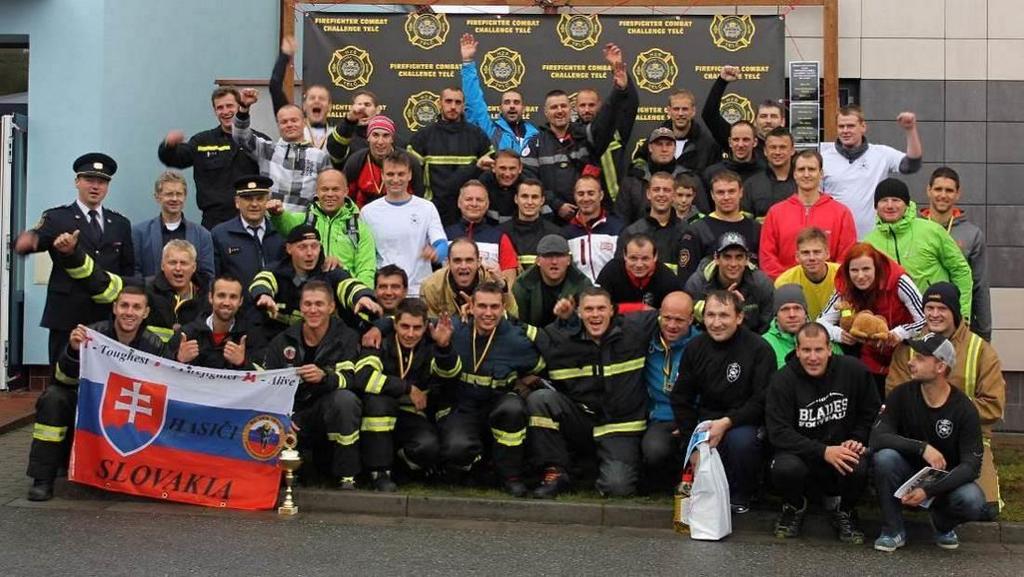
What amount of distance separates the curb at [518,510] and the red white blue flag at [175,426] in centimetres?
48

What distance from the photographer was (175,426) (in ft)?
Answer: 29.0

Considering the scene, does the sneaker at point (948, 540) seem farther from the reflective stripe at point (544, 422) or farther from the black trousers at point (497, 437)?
the black trousers at point (497, 437)

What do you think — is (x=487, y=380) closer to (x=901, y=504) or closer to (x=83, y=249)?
(x=901, y=504)

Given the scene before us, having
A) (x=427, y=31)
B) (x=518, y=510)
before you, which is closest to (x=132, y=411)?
(x=518, y=510)

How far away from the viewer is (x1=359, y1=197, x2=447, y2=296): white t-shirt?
34.1ft

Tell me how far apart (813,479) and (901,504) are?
0.58 m

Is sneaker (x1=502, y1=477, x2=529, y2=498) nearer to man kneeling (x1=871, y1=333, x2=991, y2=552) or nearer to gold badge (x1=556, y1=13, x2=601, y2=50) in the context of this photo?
man kneeling (x1=871, y1=333, x2=991, y2=552)

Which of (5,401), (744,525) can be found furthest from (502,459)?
(5,401)

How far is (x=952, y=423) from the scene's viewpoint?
7871mm

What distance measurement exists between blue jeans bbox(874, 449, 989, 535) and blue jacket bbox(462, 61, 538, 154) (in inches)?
196

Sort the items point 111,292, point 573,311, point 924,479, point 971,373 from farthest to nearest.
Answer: point 111,292
point 573,311
point 971,373
point 924,479

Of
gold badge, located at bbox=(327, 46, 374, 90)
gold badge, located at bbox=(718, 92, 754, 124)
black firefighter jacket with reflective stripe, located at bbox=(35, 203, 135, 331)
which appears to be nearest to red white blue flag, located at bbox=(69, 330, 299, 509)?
black firefighter jacket with reflective stripe, located at bbox=(35, 203, 135, 331)

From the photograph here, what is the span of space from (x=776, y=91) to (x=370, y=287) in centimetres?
540

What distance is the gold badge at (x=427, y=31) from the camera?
13211 millimetres
